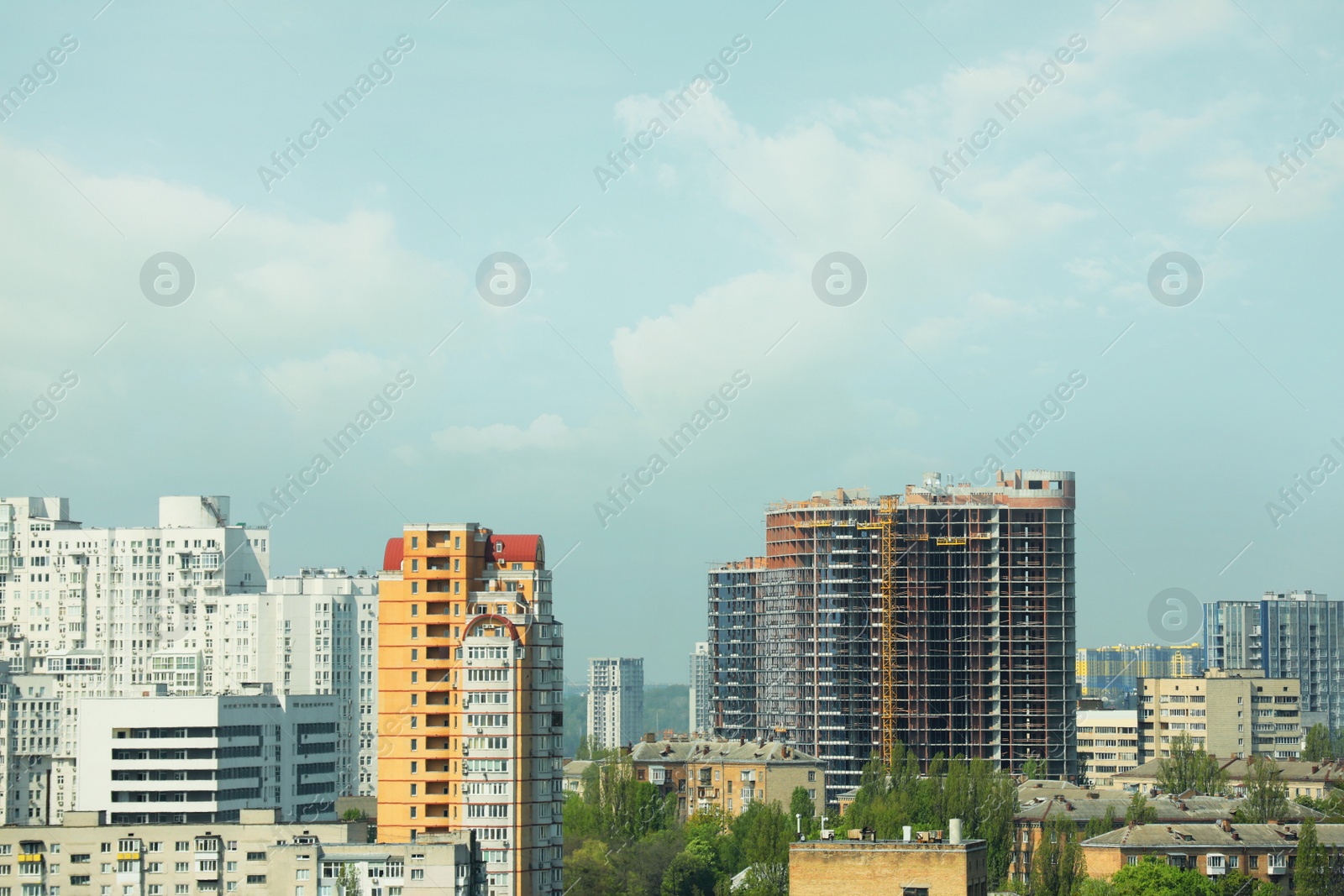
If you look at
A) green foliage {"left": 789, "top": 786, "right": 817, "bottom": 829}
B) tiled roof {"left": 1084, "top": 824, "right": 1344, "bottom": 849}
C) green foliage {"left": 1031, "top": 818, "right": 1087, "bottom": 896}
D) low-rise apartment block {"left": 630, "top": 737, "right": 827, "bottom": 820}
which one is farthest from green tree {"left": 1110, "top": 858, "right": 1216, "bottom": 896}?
low-rise apartment block {"left": 630, "top": 737, "right": 827, "bottom": 820}

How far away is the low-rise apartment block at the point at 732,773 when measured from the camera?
124312mm

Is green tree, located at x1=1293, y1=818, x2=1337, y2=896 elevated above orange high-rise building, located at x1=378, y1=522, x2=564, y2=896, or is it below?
below

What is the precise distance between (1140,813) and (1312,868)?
11.0 m

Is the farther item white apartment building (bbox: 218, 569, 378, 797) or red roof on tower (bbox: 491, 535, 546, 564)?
white apartment building (bbox: 218, 569, 378, 797)

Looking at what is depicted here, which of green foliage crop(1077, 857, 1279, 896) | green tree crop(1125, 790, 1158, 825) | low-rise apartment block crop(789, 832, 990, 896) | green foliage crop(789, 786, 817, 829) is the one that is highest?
low-rise apartment block crop(789, 832, 990, 896)

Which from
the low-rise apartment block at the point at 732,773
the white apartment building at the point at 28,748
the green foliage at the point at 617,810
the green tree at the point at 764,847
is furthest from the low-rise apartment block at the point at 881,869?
the white apartment building at the point at 28,748

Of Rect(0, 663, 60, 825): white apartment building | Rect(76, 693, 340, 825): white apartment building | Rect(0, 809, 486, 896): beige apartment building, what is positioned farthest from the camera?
Rect(0, 663, 60, 825): white apartment building

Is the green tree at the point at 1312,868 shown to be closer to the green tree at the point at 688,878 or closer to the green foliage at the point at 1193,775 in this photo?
the green tree at the point at 688,878

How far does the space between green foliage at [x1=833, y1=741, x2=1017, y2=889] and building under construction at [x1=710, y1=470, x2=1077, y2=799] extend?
1466 centimetres

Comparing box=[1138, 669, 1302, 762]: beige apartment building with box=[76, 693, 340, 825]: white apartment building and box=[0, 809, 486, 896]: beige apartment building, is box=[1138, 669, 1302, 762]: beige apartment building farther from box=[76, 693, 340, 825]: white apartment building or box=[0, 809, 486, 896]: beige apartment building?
box=[0, 809, 486, 896]: beige apartment building

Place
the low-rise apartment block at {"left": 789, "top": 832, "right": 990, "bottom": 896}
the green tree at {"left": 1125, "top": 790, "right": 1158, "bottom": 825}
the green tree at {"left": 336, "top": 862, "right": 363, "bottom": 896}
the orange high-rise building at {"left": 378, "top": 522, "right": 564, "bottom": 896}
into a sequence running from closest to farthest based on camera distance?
the low-rise apartment block at {"left": 789, "top": 832, "right": 990, "bottom": 896}
the green tree at {"left": 336, "top": 862, "right": 363, "bottom": 896}
the orange high-rise building at {"left": 378, "top": 522, "right": 564, "bottom": 896}
the green tree at {"left": 1125, "top": 790, "right": 1158, "bottom": 825}

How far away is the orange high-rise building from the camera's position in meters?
75.4

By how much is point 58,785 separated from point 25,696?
9431 mm

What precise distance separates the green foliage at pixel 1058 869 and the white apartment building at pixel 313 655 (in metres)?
72.2
